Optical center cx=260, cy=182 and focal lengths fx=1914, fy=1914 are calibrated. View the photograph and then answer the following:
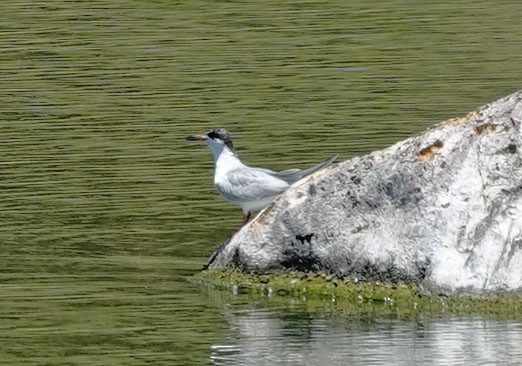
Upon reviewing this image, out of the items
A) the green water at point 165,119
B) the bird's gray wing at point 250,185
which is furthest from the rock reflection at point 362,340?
the bird's gray wing at point 250,185

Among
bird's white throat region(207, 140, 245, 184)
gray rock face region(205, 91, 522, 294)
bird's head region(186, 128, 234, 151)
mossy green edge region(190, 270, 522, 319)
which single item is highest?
bird's head region(186, 128, 234, 151)

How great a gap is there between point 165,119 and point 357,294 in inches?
378

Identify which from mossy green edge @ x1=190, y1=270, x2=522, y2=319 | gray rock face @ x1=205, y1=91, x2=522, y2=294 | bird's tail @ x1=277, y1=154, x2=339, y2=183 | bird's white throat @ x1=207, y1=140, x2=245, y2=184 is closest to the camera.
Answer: mossy green edge @ x1=190, y1=270, x2=522, y2=319

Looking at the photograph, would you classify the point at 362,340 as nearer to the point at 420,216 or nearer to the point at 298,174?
the point at 420,216

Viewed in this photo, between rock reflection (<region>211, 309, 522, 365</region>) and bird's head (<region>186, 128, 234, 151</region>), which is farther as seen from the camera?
bird's head (<region>186, 128, 234, 151</region>)

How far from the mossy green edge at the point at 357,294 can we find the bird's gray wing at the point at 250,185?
94 cm

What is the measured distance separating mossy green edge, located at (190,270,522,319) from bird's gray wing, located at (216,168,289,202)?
37.1 inches

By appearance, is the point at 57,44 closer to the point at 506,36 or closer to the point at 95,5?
the point at 95,5

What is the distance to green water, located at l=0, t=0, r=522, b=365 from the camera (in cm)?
1388

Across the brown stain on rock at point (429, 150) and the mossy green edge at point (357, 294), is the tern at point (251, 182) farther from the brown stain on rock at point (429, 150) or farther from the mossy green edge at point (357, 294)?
the brown stain on rock at point (429, 150)

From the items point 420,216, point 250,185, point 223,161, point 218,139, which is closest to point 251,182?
point 250,185

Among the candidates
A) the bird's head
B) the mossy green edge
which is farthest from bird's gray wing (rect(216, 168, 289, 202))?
the mossy green edge

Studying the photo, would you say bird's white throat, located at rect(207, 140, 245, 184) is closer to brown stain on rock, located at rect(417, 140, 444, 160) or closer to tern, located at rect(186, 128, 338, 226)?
tern, located at rect(186, 128, 338, 226)

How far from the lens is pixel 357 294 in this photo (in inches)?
551
